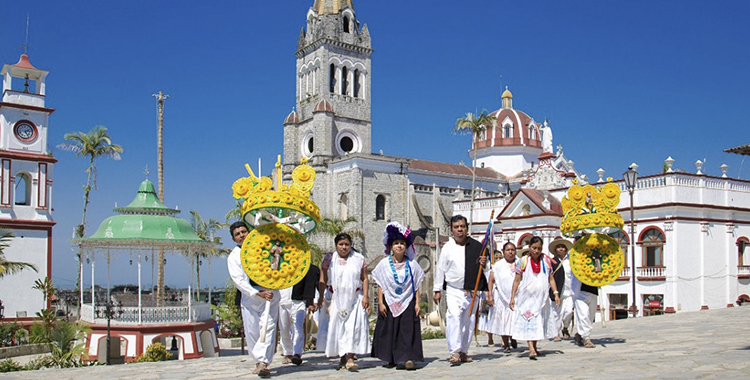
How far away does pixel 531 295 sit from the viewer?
10.2 metres

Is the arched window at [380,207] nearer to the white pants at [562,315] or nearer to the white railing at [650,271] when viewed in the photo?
the white railing at [650,271]

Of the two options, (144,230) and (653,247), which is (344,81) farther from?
(144,230)

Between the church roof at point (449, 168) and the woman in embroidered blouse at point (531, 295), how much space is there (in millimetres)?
39198

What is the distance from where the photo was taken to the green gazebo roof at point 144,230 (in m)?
20.6

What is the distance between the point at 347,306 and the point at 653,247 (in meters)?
22.4

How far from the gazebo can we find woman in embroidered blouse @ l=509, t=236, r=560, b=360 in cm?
1197

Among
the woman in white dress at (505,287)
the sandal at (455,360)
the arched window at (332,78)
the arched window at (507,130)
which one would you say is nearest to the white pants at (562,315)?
the woman in white dress at (505,287)

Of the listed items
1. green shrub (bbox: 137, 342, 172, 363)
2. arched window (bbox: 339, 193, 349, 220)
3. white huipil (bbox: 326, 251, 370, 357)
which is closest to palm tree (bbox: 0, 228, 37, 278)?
green shrub (bbox: 137, 342, 172, 363)

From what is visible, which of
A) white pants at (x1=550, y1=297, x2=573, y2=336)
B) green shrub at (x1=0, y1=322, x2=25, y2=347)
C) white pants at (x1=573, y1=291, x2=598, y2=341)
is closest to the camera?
white pants at (x1=573, y1=291, x2=598, y2=341)

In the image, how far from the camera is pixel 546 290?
10.4 m

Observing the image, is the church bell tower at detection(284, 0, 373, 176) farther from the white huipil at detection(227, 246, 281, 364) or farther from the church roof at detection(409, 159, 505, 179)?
the white huipil at detection(227, 246, 281, 364)

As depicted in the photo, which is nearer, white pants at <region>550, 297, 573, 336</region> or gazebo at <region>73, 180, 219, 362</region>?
white pants at <region>550, 297, 573, 336</region>

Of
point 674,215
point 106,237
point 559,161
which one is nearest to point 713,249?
point 674,215

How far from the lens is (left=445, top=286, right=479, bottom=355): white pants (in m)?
9.27
